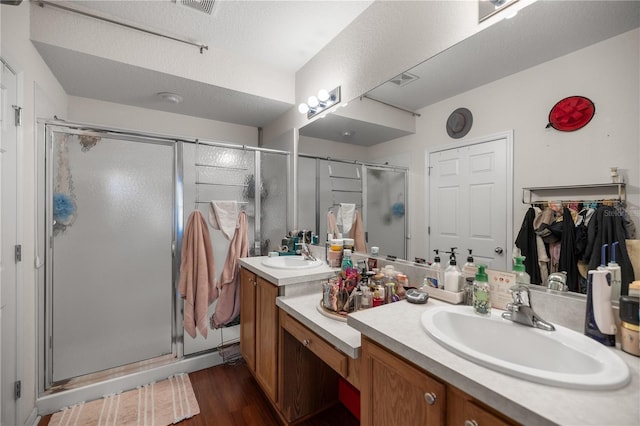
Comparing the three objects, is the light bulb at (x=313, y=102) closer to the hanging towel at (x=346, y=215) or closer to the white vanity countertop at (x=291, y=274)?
the hanging towel at (x=346, y=215)

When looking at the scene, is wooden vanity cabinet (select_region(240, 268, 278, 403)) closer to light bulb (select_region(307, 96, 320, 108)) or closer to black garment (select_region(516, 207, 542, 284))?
black garment (select_region(516, 207, 542, 284))

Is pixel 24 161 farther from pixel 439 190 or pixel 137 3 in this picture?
pixel 439 190

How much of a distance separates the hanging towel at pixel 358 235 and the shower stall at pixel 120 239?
99cm

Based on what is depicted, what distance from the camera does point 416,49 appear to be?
1.46 metres

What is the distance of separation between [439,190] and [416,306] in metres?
0.59

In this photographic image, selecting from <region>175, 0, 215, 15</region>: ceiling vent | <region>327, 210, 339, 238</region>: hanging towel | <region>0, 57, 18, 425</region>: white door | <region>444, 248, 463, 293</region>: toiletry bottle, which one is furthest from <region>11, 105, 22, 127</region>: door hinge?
<region>444, 248, 463, 293</region>: toiletry bottle

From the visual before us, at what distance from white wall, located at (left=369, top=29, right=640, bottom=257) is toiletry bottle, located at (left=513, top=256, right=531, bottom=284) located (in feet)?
0.38

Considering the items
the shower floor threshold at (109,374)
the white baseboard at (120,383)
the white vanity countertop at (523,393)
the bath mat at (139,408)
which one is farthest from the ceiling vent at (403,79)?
the shower floor threshold at (109,374)

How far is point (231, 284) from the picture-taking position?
7.63 feet

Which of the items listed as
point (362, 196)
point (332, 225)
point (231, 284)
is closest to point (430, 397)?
point (362, 196)

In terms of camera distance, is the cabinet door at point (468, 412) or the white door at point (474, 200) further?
the white door at point (474, 200)

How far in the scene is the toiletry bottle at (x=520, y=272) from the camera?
40.4 inches

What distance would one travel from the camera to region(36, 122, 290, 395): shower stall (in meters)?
1.81

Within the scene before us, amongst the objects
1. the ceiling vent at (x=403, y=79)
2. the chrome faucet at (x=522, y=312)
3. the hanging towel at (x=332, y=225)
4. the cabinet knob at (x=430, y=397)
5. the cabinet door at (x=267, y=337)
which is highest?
the ceiling vent at (x=403, y=79)
